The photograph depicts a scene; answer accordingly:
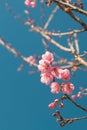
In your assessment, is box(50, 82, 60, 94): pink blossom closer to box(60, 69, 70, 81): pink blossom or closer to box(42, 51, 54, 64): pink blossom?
box(60, 69, 70, 81): pink blossom

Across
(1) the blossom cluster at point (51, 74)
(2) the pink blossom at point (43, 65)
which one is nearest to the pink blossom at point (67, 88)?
(1) the blossom cluster at point (51, 74)

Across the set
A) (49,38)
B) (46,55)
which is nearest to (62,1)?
(46,55)

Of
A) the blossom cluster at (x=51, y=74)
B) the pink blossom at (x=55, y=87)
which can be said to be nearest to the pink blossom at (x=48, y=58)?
the blossom cluster at (x=51, y=74)

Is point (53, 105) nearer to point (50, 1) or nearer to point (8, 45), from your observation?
point (50, 1)

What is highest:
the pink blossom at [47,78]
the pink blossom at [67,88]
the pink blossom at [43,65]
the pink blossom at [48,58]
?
the pink blossom at [48,58]

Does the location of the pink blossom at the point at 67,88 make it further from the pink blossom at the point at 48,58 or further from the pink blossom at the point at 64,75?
the pink blossom at the point at 48,58

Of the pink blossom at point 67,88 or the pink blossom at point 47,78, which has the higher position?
the pink blossom at point 47,78

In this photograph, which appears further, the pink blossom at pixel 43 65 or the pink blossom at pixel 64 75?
the pink blossom at pixel 64 75

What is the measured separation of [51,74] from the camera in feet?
9.97

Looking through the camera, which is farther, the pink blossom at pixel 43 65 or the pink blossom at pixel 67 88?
the pink blossom at pixel 67 88

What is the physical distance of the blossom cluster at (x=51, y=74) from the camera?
300 cm

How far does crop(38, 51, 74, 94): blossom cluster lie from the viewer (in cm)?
300

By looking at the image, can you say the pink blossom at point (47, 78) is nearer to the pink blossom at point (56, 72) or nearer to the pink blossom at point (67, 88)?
the pink blossom at point (56, 72)

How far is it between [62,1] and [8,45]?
7.45 feet
